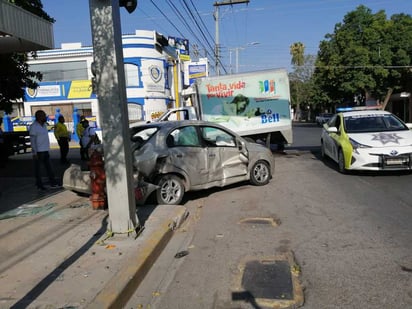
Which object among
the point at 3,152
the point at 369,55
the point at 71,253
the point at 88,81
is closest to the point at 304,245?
the point at 71,253

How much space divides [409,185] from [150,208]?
18.0 feet

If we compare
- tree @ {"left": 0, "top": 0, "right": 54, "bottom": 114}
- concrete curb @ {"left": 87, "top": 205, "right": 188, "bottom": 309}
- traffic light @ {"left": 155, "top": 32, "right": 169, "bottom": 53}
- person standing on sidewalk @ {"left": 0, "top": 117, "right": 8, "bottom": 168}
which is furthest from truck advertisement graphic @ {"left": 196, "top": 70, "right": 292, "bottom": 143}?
traffic light @ {"left": 155, "top": 32, "right": 169, "bottom": 53}

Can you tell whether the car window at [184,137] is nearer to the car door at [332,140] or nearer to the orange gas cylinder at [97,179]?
the orange gas cylinder at [97,179]

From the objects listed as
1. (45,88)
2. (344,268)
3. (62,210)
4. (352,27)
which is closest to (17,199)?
(62,210)

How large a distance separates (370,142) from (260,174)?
Result: 2683 millimetres

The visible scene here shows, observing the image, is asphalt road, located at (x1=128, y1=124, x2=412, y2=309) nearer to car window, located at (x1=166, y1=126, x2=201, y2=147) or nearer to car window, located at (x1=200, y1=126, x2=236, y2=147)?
car window, located at (x1=200, y1=126, x2=236, y2=147)

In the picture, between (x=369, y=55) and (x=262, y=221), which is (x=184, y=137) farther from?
(x=369, y=55)

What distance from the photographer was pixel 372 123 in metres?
10.9

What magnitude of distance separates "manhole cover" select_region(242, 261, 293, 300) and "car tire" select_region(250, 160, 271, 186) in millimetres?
4638

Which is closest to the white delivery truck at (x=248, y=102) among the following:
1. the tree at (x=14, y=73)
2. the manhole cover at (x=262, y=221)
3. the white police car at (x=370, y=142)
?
the white police car at (x=370, y=142)

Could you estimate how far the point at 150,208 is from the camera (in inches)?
274

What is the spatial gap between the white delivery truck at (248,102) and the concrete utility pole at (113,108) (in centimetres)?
959

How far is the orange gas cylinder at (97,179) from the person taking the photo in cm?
671

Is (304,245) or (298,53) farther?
(298,53)
